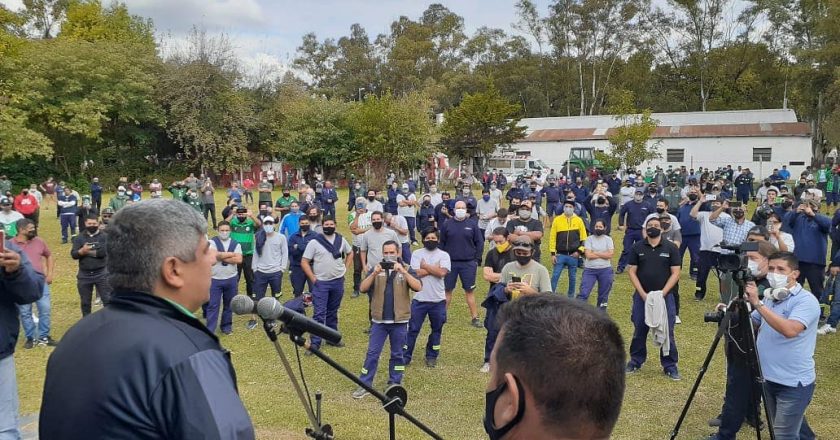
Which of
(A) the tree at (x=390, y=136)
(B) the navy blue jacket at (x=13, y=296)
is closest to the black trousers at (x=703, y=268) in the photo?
(B) the navy blue jacket at (x=13, y=296)

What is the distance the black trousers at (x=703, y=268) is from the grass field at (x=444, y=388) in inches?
40.3

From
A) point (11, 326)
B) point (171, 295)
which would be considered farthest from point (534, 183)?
point (171, 295)

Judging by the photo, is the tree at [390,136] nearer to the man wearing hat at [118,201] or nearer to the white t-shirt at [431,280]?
the man wearing hat at [118,201]

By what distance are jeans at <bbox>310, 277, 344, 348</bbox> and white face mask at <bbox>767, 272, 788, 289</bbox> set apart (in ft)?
17.4

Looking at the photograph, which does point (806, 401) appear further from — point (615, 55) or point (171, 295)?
point (615, 55)

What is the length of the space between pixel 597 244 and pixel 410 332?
3.49 metres

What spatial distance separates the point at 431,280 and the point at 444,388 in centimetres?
135

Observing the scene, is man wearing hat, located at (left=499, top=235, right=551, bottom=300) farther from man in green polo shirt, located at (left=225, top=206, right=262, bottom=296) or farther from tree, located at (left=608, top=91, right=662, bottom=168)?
tree, located at (left=608, top=91, right=662, bottom=168)

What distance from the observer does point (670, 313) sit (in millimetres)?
7203

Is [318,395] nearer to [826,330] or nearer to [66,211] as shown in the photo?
[826,330]

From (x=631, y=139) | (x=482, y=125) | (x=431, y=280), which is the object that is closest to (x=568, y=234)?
(x=431, y=280)

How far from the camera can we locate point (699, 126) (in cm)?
4588

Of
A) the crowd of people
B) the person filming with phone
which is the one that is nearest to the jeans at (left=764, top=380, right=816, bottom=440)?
the crowd of people

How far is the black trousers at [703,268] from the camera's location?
10820 mm
